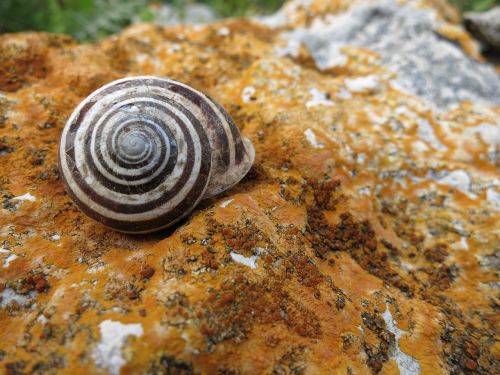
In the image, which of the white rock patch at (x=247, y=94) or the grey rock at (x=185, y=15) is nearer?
the white rock patch at (x=247, y=94)

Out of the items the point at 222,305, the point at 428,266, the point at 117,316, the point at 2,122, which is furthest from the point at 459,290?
the point at 2,122

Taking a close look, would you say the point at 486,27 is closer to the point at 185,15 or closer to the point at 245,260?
the point at 185,15

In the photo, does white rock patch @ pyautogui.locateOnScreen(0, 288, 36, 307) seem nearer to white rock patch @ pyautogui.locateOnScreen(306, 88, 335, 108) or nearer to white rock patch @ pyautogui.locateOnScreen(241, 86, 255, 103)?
white rock patch @ pyautogui.locateOnScreen(241, 86, 255, 103)

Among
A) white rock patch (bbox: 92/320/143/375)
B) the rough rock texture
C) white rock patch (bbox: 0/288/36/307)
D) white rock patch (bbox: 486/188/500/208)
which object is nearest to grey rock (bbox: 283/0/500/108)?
the rough rock texture

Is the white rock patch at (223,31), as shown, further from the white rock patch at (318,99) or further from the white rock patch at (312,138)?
the white rock patch at (312,138)

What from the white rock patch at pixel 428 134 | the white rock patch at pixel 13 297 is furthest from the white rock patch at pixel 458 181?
the white rock patch at pixel 13 297

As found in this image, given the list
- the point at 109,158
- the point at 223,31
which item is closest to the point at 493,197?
the point at 109,158

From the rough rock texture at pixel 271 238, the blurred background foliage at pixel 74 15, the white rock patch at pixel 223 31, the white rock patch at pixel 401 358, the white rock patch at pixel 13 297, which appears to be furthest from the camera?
the blurred background foliage at pixel 74 15

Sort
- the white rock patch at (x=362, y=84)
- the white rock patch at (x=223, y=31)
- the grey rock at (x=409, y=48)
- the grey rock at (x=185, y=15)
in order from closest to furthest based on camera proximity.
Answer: the white rock patch at (x=362, y=84)
the grey rock at (x=409, y=48)
the white rock patch at (x=223, y=31)
the grey rock at (x=185, y=15)
